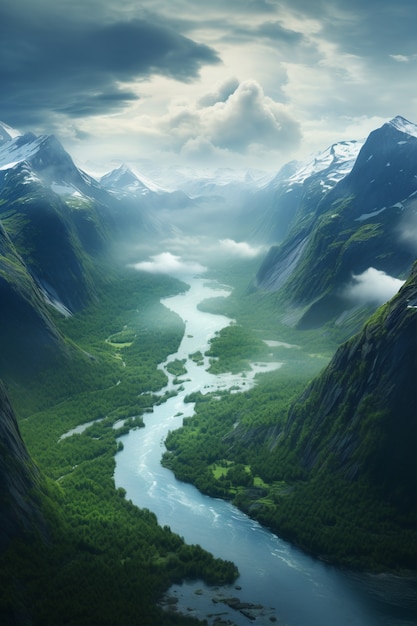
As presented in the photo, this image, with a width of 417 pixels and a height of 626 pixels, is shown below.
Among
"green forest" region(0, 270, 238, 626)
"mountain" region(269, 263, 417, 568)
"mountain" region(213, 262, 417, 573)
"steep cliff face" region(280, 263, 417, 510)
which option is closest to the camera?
"green forest" region(0, 270, 238, 626)

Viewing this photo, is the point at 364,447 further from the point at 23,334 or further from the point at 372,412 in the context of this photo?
the point at 23,334

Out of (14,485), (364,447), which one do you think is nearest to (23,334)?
(14,485)

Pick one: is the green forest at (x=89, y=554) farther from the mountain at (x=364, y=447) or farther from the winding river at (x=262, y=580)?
the mountain at (x=364, y=447)

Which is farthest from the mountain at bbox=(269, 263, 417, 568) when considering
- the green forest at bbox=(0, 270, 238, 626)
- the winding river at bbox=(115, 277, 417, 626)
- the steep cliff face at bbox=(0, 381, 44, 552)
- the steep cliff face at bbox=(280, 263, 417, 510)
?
the steep cliff face at bbox=(0, 381, 44, 552)

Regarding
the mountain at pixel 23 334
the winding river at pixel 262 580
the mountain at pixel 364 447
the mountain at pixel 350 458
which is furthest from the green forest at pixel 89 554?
the mountain at pixel 23 334

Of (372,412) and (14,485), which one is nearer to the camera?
(14,485)

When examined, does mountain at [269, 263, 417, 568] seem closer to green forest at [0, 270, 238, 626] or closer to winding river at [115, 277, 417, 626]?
winding river at [115, 277, 417, 626]
